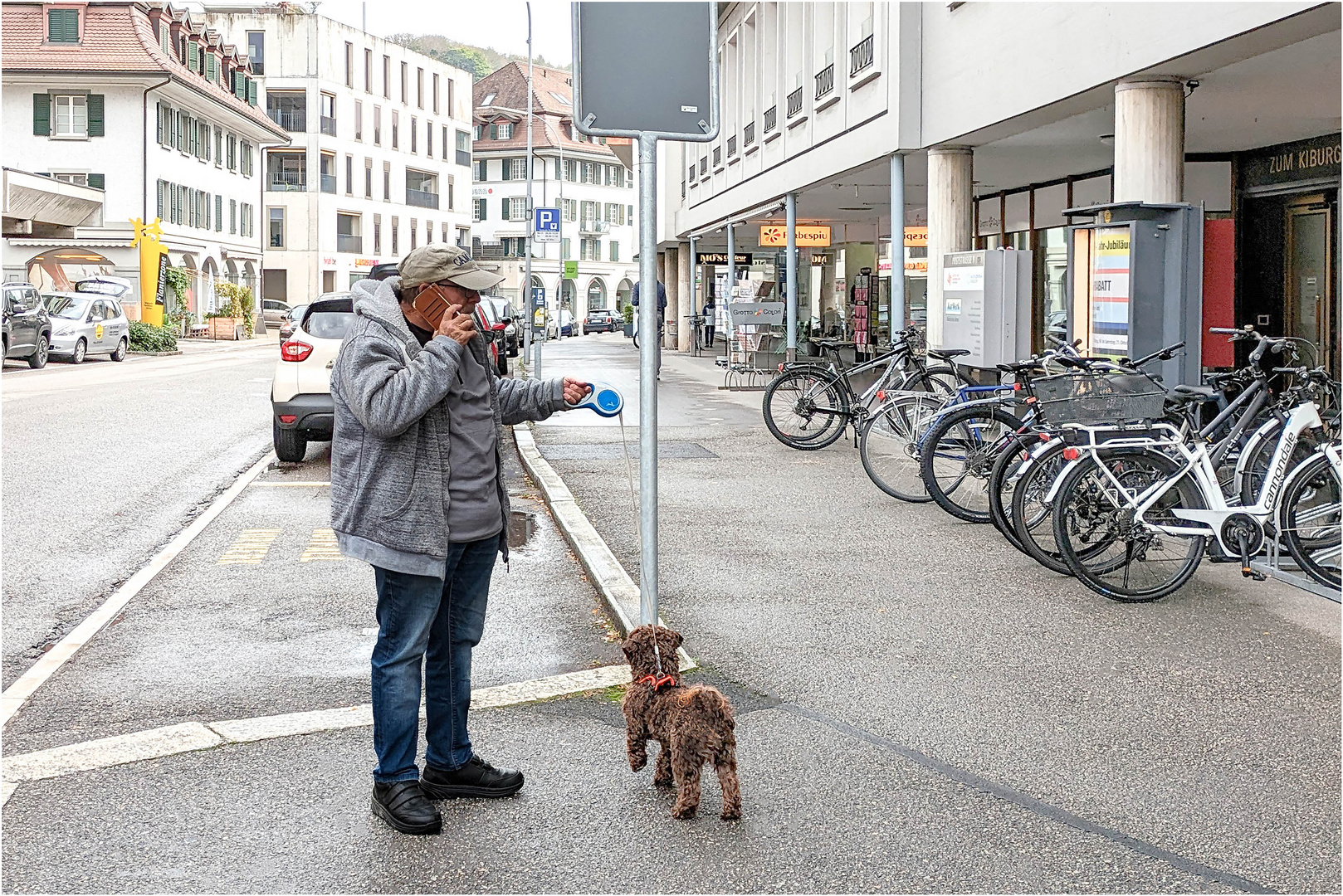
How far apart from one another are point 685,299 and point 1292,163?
26.4 metres

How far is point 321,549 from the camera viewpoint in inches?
384

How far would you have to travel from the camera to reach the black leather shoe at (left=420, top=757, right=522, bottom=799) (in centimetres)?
479

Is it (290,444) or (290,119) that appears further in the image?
(290,119)

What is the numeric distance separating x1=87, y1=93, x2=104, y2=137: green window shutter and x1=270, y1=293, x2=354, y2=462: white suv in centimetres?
4429

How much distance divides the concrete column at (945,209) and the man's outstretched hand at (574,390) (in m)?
12.7

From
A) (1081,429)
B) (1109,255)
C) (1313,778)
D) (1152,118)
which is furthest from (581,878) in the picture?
(1152,118)

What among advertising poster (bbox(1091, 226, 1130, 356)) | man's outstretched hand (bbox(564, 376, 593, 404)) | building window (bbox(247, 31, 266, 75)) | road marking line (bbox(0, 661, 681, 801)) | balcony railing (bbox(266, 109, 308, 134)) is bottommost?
road marking line (bbox(0, 661, 681, 801))

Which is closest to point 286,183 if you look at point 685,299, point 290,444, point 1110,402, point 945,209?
point 685,299

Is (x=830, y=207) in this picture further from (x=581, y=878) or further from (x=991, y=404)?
(x=581, y=878)

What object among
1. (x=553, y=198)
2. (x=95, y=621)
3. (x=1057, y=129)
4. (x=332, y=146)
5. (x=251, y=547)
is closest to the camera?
(x=95, y=621)

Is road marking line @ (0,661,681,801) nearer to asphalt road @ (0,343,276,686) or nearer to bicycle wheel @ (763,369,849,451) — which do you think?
asphalt road @ (0,343,276,686)

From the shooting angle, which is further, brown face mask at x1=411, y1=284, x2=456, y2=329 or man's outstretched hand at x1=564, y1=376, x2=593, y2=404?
man's outstretched hand at x1=564, y1=376, x2=593, y2=404

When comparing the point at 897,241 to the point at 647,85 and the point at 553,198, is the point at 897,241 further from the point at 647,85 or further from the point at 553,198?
the point at 553,198

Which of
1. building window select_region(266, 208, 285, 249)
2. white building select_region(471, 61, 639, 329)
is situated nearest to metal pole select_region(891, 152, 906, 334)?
building window select_region(266, 208, 285, 249)
